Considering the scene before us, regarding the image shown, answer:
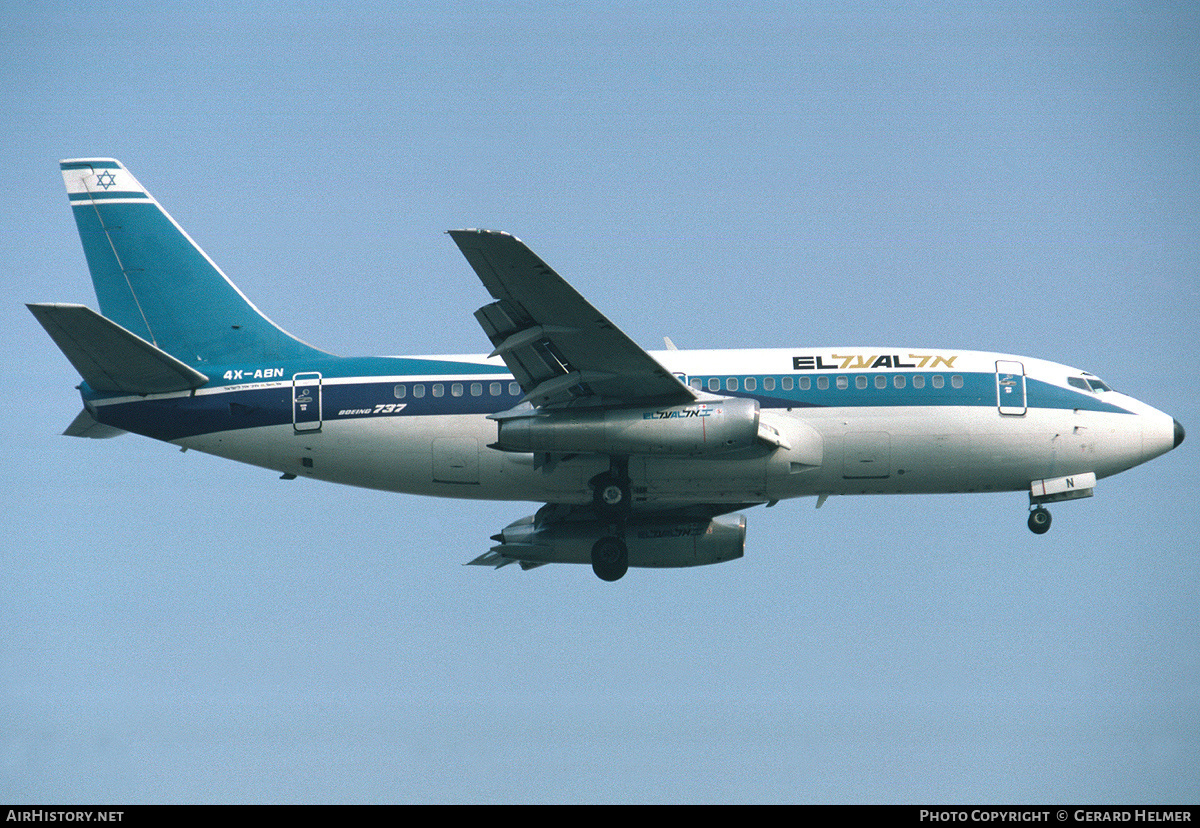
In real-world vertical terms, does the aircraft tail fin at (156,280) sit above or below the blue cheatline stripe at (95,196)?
below

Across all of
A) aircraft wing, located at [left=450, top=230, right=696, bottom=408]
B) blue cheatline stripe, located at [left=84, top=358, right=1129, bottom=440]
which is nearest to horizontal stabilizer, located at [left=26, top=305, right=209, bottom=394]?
blue cheatline stripe, located at [left=84, top=358, right=1129, bottom=440]

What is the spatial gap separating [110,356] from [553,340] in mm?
11847

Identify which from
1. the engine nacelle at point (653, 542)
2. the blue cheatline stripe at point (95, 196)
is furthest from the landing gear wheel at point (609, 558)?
the blue cheatline stripe at point (95, 196)

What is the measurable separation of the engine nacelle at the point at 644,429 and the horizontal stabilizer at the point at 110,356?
9.23m

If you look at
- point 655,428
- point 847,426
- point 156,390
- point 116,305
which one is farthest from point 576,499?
point 116,305

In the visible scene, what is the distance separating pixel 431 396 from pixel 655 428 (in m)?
6.61

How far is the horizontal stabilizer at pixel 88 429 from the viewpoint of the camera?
1449 inches

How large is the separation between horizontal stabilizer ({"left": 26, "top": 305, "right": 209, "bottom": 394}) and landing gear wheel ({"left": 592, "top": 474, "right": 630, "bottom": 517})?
11.2 m

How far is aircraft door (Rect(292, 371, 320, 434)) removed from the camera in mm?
36438

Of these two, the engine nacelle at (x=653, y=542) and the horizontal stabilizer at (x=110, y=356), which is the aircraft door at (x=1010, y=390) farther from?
the horizontal stabilizer at (x=110, y=356)

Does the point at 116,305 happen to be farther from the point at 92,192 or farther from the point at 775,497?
the point at 775,497

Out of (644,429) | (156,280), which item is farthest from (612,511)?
(156,280)

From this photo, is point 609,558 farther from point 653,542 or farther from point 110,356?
point 110,356
